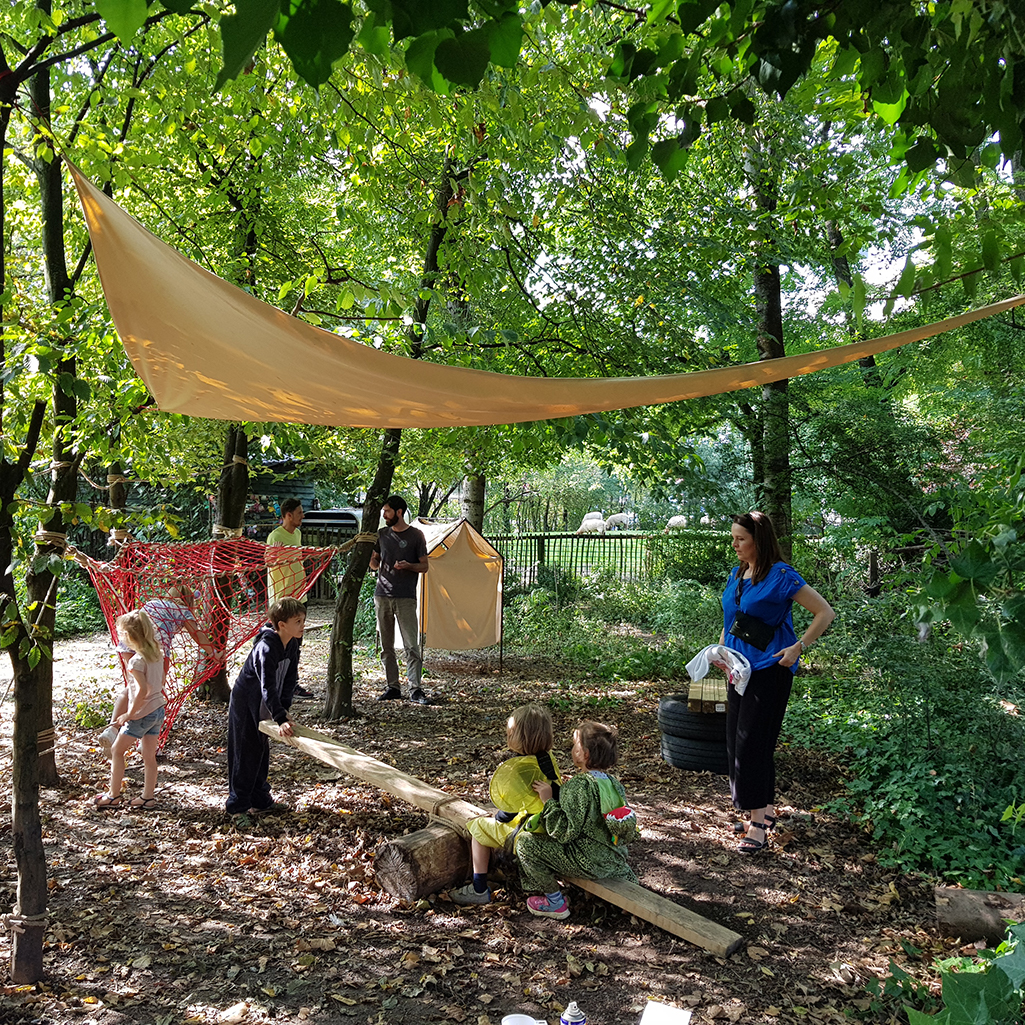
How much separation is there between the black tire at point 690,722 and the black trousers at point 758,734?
3.07 feet

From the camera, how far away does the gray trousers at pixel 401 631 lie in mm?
6332

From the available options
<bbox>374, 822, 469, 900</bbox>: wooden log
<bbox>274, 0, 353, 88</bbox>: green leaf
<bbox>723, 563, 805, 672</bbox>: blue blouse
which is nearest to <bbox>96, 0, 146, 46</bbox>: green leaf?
<bbox>274, 0, 353, 88</bbox>: green leaf

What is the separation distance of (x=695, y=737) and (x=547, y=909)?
189 centimetres

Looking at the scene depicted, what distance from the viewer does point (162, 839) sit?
3602 mm

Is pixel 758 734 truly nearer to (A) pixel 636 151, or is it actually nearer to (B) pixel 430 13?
(A) pixel 636 151

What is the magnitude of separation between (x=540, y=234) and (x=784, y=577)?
343cm

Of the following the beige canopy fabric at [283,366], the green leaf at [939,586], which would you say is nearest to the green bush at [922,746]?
the beige canopy fabric at [283,366]

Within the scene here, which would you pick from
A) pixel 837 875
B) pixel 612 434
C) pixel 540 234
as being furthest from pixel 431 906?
pixel 540 234

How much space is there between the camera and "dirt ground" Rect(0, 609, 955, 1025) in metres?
2.43

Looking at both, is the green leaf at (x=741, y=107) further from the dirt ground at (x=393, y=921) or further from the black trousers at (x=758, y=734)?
the dirt ground at (x=393, y=921)

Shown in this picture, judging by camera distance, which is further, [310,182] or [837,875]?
[310,182]

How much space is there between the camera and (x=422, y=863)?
120 inches

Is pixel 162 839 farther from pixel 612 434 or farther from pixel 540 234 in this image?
pixel 540 234

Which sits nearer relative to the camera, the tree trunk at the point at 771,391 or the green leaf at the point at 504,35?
the green leaf at the point at 504,35
